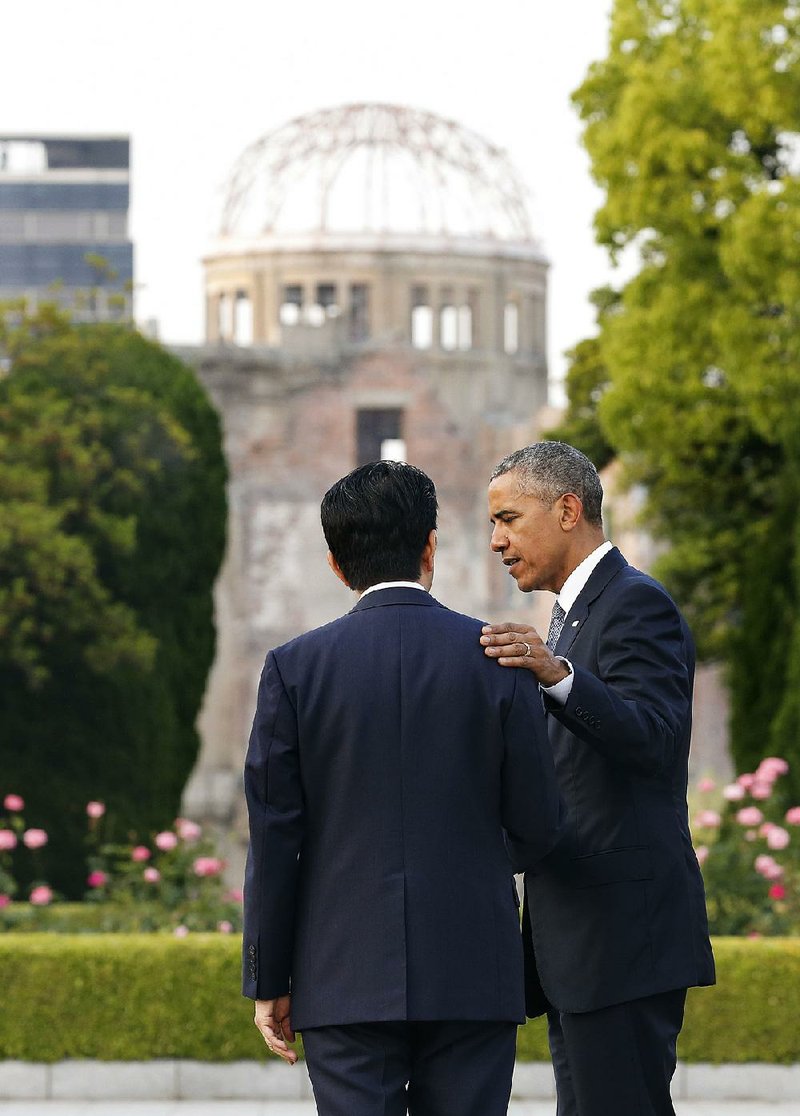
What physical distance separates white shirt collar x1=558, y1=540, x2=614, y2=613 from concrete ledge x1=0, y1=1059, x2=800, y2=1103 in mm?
3915

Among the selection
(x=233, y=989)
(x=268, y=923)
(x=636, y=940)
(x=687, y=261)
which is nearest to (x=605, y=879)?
(x=636, y=940)

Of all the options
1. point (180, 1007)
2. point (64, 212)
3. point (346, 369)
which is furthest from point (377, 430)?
point (64, 212)

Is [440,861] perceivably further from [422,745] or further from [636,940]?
[636,940]

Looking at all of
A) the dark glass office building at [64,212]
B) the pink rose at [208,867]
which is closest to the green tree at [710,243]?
the pink rose at [208,867]

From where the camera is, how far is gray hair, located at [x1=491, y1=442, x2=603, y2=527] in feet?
12.5

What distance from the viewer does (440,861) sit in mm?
3422

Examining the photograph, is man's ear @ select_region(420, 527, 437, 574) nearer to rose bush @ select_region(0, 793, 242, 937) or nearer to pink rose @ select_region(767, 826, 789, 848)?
rose bush @ select_region(0, 793, 242, 937)

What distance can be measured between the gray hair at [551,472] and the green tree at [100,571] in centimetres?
1035

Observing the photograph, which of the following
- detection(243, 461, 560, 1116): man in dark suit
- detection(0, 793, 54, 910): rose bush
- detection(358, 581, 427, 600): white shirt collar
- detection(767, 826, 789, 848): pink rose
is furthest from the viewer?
detection(0, 793, 54, 910): rose bush

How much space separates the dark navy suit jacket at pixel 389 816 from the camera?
11.2 ft

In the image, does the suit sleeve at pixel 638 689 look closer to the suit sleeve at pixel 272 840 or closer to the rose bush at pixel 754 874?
the suit sleeve at pixel 272 840

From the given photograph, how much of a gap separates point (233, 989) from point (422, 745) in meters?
4.42

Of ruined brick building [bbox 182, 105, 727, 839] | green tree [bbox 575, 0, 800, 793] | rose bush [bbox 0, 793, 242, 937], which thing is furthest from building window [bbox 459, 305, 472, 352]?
rose bush [bbox 0, 793, 242, 937]

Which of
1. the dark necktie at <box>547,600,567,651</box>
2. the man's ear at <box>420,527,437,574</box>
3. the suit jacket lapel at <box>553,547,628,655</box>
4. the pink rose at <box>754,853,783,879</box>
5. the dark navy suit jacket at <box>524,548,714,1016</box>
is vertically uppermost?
the man's ear at <box>420,527,437,574</box>
